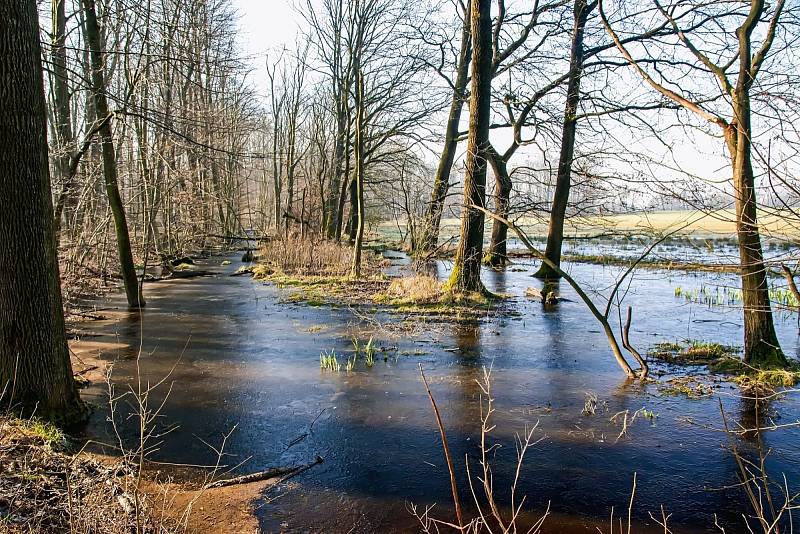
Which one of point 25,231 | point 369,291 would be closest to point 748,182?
point 25,231

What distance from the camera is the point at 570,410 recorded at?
19.6 feet

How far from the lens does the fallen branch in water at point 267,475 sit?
14.3 ft

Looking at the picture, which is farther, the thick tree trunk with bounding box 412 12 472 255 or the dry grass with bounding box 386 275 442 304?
the thick tree trunk with bounding box 412 12 472 255

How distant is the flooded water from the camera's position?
418 cm

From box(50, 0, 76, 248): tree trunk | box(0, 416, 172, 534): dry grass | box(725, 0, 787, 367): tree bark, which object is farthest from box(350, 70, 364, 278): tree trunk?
box(0, 416, 172, 534): dry grass

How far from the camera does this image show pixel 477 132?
38.3 feet

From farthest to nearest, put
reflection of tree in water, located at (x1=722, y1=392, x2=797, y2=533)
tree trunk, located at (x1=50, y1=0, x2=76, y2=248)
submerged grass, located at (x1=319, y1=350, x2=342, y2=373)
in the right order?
tree trunk, located at (x1=50, y1=0, x2=76, y2=248)
submerged grass, located at (x1=319, y1=350, x2=342, y2=373)
reflection of tree in water, located at (x1=722, y1=392, x2=797, y2=533)

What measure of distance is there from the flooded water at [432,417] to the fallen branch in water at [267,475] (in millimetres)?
112

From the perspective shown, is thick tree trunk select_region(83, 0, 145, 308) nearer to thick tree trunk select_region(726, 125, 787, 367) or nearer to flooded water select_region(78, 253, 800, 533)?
flooded water select_region(78, 253, 800, 533)

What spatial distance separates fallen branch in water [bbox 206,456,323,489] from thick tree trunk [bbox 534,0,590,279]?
34.3 ft

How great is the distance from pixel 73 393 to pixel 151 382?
161cm

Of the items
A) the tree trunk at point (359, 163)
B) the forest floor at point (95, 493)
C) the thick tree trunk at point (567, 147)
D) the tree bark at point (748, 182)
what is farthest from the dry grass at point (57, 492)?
the thick tree trunk at point (567, 147)

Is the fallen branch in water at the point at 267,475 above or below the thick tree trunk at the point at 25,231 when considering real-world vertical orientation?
below

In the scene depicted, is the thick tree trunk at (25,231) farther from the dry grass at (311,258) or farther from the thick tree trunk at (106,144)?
the dry grass at (311,258)
